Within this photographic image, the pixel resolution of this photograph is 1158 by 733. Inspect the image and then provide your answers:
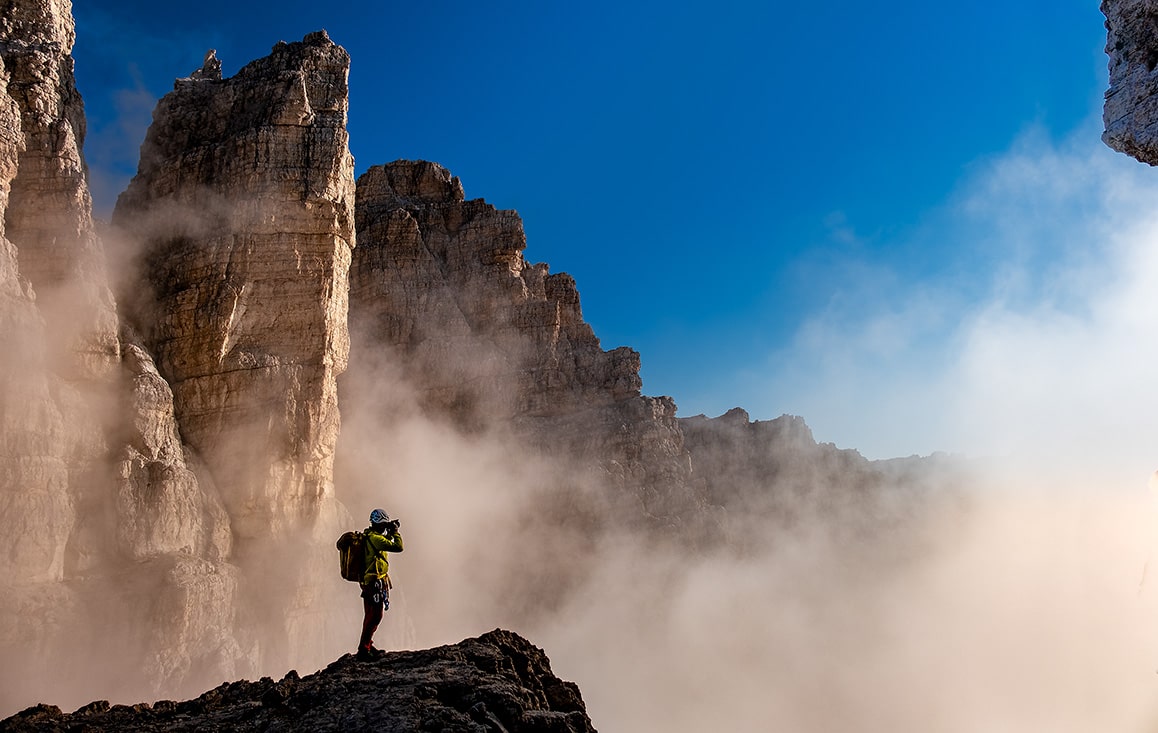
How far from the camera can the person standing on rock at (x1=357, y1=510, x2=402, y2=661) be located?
10070mm

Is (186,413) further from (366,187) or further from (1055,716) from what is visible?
(1055,716)

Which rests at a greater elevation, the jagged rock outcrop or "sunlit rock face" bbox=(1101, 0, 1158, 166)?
the jagged rock outcrop

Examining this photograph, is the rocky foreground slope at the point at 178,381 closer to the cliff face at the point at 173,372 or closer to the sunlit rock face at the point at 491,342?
the cliff face at the point at 173,372

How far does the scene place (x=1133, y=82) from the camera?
666 cm

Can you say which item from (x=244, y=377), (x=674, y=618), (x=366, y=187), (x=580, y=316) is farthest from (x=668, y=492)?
(x=244, y=377)

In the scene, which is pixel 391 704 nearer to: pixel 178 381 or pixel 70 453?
pixel 70 453

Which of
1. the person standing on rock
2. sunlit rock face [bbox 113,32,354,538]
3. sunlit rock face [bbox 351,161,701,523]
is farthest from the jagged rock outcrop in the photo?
sunlit rock face [bbox 351,161,701,523]

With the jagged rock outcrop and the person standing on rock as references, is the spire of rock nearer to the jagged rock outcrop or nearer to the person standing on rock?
the jagged rock outcrop

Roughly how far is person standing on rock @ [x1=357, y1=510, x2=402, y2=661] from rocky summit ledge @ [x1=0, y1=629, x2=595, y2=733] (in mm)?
1161

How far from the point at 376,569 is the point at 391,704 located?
3.54m

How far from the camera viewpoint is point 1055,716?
192 ft

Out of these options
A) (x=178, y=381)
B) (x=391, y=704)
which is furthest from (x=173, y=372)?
(x=391, y=704)

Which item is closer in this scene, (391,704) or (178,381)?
(391,704)

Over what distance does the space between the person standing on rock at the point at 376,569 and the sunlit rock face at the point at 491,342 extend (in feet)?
106
